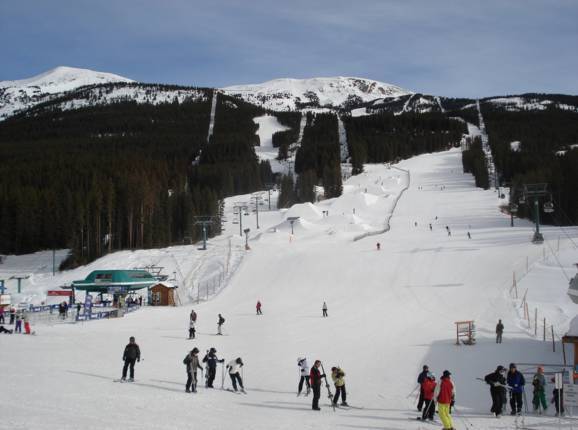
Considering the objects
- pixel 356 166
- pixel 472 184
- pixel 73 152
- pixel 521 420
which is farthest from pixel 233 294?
pixel 73 152

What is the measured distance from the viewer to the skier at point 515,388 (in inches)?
476

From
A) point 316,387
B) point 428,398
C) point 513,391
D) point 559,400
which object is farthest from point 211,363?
point 559,400

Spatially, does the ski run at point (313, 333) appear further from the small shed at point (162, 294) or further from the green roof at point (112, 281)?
the green roof at point (112, 281)

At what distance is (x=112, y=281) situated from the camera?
133 feet

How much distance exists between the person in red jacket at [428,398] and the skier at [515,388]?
5.60ft

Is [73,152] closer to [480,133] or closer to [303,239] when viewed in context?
[303,239]

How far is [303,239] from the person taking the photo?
55.4 meters

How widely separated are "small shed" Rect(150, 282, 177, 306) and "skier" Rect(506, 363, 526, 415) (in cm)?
2581

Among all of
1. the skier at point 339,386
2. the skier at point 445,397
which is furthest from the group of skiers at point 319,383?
the skier at point 445,397

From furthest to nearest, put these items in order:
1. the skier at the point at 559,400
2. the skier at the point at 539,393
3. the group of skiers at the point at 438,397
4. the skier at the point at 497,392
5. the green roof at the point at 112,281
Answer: the green roof at the point at 112,281
the skier at the point at 539,393
the skier at the point at 497,392
the skier at the point at 559,400
the group of skiers at the point at 438,397

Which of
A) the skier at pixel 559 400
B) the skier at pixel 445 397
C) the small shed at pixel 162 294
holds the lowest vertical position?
the skier at pixel 559 400

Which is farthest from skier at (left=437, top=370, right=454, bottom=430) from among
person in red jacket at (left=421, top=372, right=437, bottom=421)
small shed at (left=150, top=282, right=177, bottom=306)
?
small shed at (left=150, top=282, right=177, bottom=306)

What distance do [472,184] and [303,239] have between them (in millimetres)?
50777

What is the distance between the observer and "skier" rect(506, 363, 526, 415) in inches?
476
